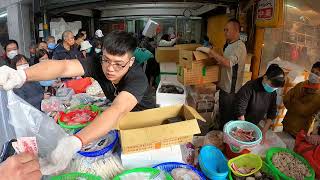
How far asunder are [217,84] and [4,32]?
Result: 23.1 feet

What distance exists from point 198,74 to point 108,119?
2.07 meters

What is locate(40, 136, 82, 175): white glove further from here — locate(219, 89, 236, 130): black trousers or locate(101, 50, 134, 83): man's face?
locate(219, 89, 236, 130): black trousers

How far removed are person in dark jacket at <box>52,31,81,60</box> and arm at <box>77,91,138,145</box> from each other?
3.36 meters

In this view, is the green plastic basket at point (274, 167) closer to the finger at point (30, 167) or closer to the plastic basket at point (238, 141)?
the plastic basket at point (238, 141)

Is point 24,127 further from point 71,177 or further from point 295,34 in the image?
point 295,34

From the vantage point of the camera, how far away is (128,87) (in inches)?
58.0

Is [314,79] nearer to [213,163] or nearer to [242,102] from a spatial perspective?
[242,102]

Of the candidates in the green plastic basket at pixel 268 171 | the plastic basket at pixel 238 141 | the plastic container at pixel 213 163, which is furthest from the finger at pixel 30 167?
the plastic basket at pixel 238 141

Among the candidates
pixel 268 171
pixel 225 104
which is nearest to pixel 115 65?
pixel 268 171

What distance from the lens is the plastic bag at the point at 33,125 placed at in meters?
1.08

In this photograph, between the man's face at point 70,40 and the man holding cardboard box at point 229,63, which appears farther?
the man's face at point 70,40

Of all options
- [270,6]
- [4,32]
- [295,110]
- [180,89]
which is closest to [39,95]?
[180,89]

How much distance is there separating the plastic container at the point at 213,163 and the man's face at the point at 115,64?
2.39 feet

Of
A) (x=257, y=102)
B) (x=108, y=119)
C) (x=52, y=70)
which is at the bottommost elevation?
(x=257, y=102)
